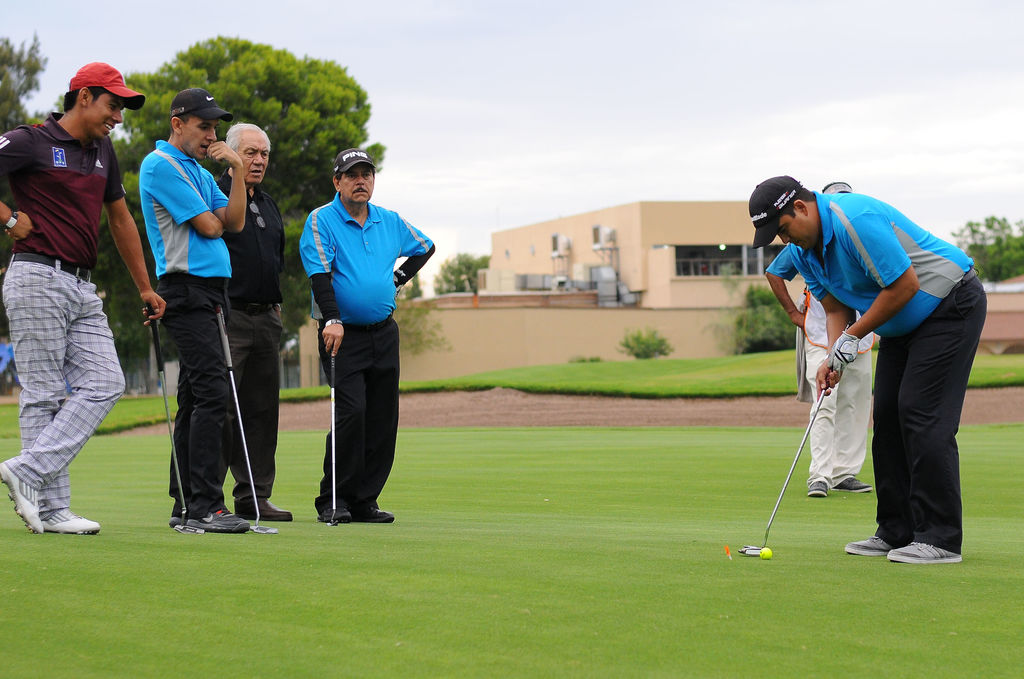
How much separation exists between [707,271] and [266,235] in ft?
188

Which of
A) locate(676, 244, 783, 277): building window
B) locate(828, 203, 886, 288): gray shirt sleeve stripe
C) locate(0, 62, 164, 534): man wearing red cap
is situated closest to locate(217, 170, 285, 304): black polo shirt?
locate(0, 62, 164, 534): man wearing red cap

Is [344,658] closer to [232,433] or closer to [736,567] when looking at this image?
[736,567]

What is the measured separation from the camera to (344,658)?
3420mm

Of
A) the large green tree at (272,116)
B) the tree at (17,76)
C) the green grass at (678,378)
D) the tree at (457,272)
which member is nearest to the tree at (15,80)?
the tree at (17,76)

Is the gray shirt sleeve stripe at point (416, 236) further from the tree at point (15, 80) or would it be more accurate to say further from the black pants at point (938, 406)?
the tree at point (15, 80)

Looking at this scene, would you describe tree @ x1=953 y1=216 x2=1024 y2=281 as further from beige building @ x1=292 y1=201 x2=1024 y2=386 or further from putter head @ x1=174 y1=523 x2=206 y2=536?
putter head @ x1=174 y1=523 x2=206 y2=536

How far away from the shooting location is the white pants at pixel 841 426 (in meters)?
9.57

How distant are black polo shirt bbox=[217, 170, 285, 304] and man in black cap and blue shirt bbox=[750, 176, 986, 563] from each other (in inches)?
133

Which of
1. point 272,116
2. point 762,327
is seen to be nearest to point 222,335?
point 272,116

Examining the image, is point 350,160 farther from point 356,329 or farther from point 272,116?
point 272,116

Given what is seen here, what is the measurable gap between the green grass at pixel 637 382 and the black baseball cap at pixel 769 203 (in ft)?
62.1

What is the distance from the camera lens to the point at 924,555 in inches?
212

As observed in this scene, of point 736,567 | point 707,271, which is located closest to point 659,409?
point 736,567

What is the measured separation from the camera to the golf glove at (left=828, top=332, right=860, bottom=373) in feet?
18.7
